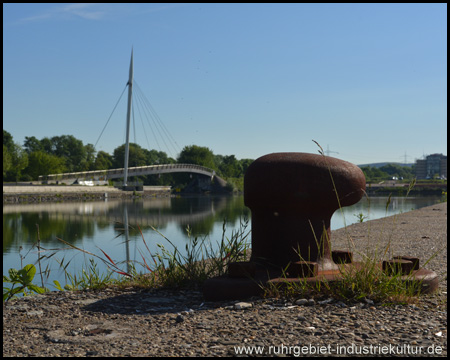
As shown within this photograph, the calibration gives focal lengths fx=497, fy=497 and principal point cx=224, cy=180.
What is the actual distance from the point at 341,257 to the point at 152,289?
60.6 inches

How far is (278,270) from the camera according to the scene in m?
3.69

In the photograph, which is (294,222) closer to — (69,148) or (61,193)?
(61,193)

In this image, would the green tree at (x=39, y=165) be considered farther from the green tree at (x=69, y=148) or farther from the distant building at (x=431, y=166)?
the distant building at (x=431, y=166)

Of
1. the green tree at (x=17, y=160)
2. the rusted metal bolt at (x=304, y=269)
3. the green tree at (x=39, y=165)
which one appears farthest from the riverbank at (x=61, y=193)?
the rusted metal bolt at (x=304, y=269)

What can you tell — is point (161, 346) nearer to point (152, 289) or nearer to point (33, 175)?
point (152, 289)

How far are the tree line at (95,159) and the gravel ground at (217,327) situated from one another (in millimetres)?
54984

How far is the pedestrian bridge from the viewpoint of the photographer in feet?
171

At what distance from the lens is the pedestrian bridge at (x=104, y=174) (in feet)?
171

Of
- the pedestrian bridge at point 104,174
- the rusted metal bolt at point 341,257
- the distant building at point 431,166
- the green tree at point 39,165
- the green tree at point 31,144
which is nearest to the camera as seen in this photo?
the rusted metal bolt at point 341,257

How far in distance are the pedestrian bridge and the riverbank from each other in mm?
2933

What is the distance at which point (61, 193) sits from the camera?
43.2m

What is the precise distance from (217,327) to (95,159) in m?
75.1

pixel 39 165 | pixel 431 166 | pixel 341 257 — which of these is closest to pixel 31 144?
pixel 39 165

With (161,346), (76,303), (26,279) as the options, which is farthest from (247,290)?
(26,279)
